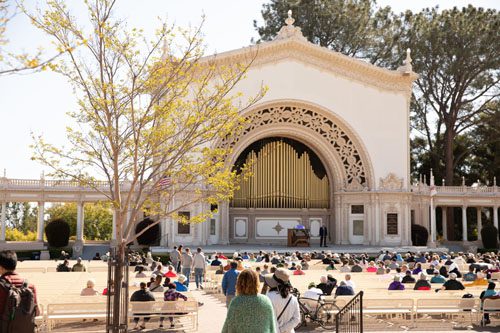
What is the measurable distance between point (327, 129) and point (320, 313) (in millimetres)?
29617

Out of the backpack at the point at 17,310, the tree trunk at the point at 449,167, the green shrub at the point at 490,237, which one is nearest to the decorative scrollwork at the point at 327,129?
the green shrub at the point at 490,237

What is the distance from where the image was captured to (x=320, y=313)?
48.9ft

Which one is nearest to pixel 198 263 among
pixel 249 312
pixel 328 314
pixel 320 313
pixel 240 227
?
pixel 320 313

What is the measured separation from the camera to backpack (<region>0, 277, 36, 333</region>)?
7031 millimetres

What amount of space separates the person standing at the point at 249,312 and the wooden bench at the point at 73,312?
8.06 m

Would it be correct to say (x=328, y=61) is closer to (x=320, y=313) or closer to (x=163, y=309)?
(x=320, y=313)

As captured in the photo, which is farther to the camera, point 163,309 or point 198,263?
point 198,263

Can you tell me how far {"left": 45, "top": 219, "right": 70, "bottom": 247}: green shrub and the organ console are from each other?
48.9ft

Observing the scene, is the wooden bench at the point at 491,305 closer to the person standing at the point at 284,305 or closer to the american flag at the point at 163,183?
the american flag at the point at 163,183

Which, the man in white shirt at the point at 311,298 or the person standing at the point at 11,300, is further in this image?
the man in white shirt at the point at 311,298

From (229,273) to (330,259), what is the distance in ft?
51.2

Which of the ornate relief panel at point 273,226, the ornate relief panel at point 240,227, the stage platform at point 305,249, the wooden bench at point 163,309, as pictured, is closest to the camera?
the wooden bench at point 163,309

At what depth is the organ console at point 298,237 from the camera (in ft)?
136

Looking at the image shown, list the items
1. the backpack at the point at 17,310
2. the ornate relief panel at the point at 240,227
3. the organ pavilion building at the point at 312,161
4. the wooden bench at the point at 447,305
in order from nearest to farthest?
the backpack at the point at 17,310
the wooden bench at the point at 447,305
the organ pavilion building at the point at 312,161
the ornate relief panel at the point at 240,227
